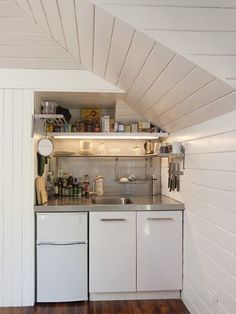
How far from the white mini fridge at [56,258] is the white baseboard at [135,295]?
0.23 metres

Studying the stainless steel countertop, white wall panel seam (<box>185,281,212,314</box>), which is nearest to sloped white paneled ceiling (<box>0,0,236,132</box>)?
the stainless steel countertop

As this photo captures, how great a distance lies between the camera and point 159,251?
8.87 ft

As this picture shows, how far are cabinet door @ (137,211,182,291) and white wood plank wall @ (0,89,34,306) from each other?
3.15 ft

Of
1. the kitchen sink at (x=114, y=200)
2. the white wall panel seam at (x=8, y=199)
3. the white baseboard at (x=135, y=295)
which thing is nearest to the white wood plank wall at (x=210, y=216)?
the white baseboard at (x=135, y=295)

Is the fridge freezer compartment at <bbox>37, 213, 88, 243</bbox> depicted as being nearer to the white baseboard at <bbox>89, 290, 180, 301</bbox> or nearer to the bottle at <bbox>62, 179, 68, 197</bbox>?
the white baseboard at <bbox>89, 290, 180, 301</bbox>

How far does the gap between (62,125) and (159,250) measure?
1.59 m

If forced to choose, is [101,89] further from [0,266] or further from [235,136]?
[0,266]

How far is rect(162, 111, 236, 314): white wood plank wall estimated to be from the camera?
5.84ft

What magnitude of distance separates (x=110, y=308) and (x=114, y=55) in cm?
204

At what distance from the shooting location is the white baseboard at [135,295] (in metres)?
2.71

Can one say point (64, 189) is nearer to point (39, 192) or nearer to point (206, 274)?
point (39, 192)

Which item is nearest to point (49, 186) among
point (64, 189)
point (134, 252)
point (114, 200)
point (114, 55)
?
point (64, 189)

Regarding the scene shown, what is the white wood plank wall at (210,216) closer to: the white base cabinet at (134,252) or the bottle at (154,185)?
the white base cabinet at (134,252)

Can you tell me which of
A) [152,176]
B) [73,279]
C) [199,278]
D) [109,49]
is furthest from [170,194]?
[109,49]
